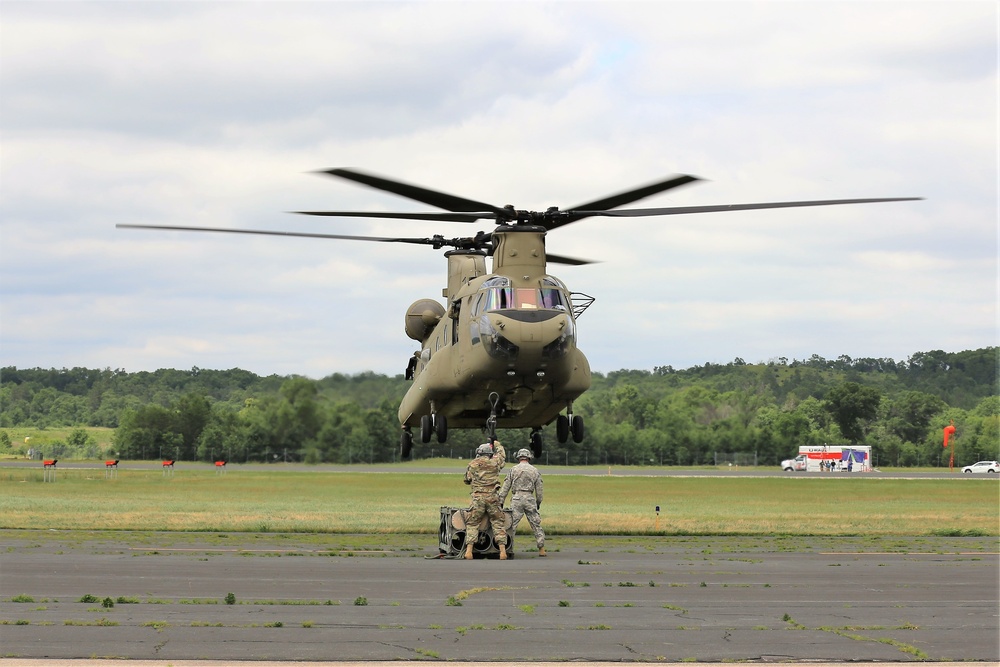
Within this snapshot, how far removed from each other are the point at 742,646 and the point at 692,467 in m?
87.2

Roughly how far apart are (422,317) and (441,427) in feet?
12.6

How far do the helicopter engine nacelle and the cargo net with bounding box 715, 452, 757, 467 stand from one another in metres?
70.4

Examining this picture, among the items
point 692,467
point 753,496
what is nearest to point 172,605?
point 753,496

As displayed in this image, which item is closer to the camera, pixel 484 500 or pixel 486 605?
pixel 486 605

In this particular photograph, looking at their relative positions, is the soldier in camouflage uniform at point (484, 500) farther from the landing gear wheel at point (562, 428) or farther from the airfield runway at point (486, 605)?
the landing gear wheel at point (562, 428)

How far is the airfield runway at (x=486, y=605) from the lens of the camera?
10.4 m

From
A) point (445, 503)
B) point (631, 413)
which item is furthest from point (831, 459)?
point (445, 503)

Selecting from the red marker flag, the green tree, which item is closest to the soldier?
the green tree

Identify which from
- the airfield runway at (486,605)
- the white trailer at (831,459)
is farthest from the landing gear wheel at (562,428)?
the white trailer at (831,459)

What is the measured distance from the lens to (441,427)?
27391 millimetres

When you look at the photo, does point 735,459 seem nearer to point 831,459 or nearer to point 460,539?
point 831,459

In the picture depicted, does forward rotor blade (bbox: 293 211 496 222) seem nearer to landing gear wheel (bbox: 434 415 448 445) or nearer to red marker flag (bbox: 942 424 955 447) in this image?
landing gear wheel (bbox: 434 415 448 445)

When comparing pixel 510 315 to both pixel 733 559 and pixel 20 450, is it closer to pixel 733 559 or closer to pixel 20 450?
pixel 733 559

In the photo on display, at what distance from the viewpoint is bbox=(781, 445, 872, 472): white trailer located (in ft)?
315
